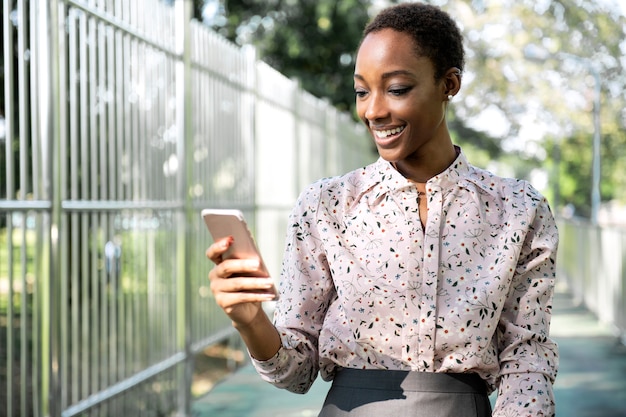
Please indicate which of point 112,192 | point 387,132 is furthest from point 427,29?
point 112,192

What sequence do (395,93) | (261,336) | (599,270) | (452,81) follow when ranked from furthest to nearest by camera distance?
(599,270) < (452,81) < (395,93) < (261,336)

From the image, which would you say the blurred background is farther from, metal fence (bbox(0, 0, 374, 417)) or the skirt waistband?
the skirt waistband

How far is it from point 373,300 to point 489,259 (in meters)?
0.29

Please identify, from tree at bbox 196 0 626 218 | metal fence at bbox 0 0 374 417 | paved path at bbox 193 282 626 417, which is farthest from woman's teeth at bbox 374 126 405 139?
tree at bbox 196 0 626 218

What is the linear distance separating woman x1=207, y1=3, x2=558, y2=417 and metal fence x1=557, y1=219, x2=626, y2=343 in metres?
10.2

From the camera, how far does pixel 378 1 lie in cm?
2059

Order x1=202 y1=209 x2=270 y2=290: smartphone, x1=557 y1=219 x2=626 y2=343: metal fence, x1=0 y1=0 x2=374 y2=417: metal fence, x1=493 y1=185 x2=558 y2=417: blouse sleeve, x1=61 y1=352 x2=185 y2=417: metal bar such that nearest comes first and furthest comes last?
x1=202 y1=209 x2=270 y2=290: smartphone → x1=493 y1=185 x2=558 y2=417: blouse sleeve → x1=0 y1=0 x2=374 y2=417: metal fence → x1=61 y1=352 x2=185 y2=417: metal bar → x1=557 y1=219 x2=626 y2=343: metal fence

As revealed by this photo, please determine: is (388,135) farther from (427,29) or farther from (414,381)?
(414,381)

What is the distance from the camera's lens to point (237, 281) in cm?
222

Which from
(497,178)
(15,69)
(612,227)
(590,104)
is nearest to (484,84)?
(590,104)

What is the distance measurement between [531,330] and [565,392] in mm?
6944

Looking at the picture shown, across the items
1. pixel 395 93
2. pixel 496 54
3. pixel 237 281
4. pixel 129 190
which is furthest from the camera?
pixel 496 54

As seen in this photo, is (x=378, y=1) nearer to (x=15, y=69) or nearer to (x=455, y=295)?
(x=15, y=69)

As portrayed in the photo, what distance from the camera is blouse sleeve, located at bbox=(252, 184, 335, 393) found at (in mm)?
2613
